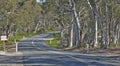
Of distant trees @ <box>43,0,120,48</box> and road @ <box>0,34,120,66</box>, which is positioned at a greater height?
distant trees @ <box>43,0,120,48</box>

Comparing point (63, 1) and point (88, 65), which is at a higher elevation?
point (63, 1)

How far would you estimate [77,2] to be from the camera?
6481 centimetres

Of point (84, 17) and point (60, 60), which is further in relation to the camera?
point (84, 17)

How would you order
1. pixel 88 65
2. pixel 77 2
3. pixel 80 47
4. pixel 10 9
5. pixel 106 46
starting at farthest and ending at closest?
pixel 10 9 → pixel 77 2 → pixel 80 47 → pixel 106 46 → pixel 88 65

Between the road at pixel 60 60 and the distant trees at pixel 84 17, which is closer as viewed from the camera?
the road at pixel 60 60

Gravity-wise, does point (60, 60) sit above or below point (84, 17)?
below

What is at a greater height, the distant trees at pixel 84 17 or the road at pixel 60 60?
the distant trees at pixel 84 17

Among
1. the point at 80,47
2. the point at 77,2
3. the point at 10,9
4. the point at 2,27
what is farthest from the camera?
the point at 2,27

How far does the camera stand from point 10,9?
71438 mm

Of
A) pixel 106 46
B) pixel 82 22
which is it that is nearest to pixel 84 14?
pixel 82 22

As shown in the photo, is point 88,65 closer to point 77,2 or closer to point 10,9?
point 77,2

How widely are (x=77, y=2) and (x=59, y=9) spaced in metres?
7.29

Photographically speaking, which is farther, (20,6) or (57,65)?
(20,6)

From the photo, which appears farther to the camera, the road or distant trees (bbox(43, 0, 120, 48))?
distant trees (bbox(43, 0, 120, 48))
